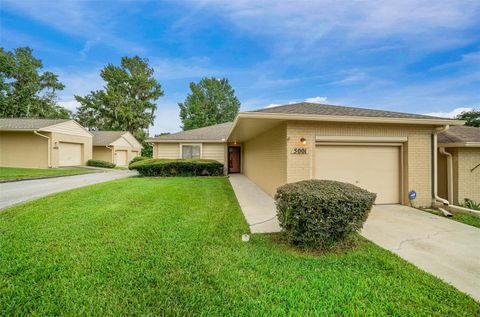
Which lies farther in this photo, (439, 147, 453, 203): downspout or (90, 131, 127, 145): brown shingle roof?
(90, 131, 127, 145): brown shingle roof

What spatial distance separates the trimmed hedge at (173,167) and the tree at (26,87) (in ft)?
93.5

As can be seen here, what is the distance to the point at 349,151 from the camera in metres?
6.53

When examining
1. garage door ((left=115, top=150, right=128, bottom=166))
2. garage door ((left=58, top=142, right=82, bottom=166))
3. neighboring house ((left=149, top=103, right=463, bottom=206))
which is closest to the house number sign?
neighboring house ((left=149, top=103, right=463, bottom=206))

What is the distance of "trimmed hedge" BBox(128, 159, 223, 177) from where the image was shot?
1318cm

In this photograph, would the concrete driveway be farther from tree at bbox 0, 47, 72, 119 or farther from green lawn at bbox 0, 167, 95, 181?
tree at bbox 0, 47, 72, 119

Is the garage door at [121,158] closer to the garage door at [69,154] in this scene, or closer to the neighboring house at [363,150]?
the garage door at [69,154]

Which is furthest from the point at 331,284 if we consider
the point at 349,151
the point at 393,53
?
the point at 393,53

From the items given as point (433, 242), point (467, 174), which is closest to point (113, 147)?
point (433, 242)

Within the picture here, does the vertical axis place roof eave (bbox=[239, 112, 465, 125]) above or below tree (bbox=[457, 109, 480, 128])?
below

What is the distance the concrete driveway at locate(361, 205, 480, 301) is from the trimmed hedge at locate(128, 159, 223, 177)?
32.9 feet

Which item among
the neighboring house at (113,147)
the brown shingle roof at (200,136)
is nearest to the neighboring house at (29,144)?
the neighboring house at (113,147)

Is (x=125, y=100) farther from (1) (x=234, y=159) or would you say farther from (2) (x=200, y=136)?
(1) (x=234, y=159)

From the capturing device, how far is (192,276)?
267cm

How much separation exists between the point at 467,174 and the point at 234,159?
12.8 meters
